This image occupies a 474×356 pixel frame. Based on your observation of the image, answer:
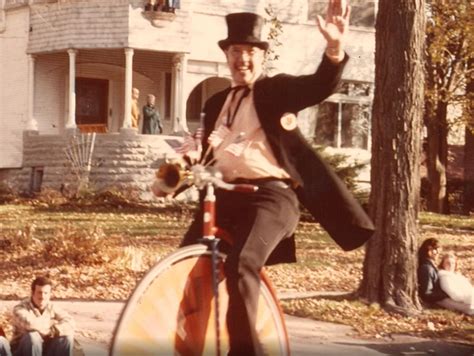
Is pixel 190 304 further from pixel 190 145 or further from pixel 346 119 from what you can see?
pixel 346 119

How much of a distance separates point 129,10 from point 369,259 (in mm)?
14159

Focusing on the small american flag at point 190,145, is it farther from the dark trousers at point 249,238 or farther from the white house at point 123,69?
the white house at point 123,69

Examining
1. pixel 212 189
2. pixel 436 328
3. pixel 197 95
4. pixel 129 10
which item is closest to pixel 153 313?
pixel 212 189

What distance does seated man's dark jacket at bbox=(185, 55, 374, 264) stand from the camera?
177 inches

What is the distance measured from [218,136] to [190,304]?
2.04ft

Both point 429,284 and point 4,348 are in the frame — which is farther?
point 429,284

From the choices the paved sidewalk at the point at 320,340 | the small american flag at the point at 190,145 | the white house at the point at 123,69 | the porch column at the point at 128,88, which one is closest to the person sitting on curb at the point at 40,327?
the small american flag at the point at 190,145

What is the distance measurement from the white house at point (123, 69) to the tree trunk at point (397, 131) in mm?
11451

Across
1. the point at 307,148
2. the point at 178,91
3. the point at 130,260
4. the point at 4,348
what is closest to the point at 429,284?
the point at 130,260

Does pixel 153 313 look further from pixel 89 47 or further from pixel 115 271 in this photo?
pixel 89 47

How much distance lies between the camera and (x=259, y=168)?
4.65 m

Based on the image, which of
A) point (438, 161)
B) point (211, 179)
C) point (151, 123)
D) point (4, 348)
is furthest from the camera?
point (151, 123)

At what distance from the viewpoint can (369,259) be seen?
354 inches

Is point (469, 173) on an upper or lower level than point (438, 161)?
lower
